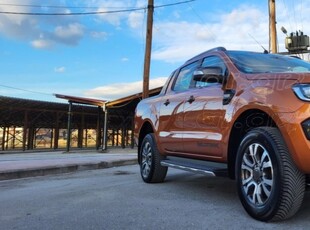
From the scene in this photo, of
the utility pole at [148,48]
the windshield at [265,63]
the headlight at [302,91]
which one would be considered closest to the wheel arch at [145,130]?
the windshield at [265,63]

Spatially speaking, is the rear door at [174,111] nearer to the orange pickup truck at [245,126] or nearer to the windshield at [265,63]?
the orange pickup truck at [245,126]

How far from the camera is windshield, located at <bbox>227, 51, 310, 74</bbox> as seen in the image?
4.81 metres

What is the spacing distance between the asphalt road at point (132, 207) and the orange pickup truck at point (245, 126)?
0.34 metres

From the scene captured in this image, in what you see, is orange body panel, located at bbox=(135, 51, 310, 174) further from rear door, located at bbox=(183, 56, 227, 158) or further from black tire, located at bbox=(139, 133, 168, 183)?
black tire, located at bbox=(139, 133, 168, 183)

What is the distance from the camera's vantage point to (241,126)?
176 inches

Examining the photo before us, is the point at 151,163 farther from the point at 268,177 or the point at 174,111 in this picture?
the point at 268,177

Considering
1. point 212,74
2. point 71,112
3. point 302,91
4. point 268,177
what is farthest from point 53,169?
point 71,112

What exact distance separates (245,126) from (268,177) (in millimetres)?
776

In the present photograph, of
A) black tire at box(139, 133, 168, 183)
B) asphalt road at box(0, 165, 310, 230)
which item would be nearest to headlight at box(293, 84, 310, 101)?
asphalt road at box(0, 165, 310, 230)

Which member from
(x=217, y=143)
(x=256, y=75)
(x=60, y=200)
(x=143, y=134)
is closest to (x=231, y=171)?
(x=217, y=143)

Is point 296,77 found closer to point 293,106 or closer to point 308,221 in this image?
point 293,106

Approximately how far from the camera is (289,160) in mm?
3658

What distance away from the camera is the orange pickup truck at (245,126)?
3.64 meters

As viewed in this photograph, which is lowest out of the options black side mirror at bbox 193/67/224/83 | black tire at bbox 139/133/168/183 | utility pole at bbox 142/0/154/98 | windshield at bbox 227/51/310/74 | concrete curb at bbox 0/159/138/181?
concrete curb at bbox 0/159/138/181
